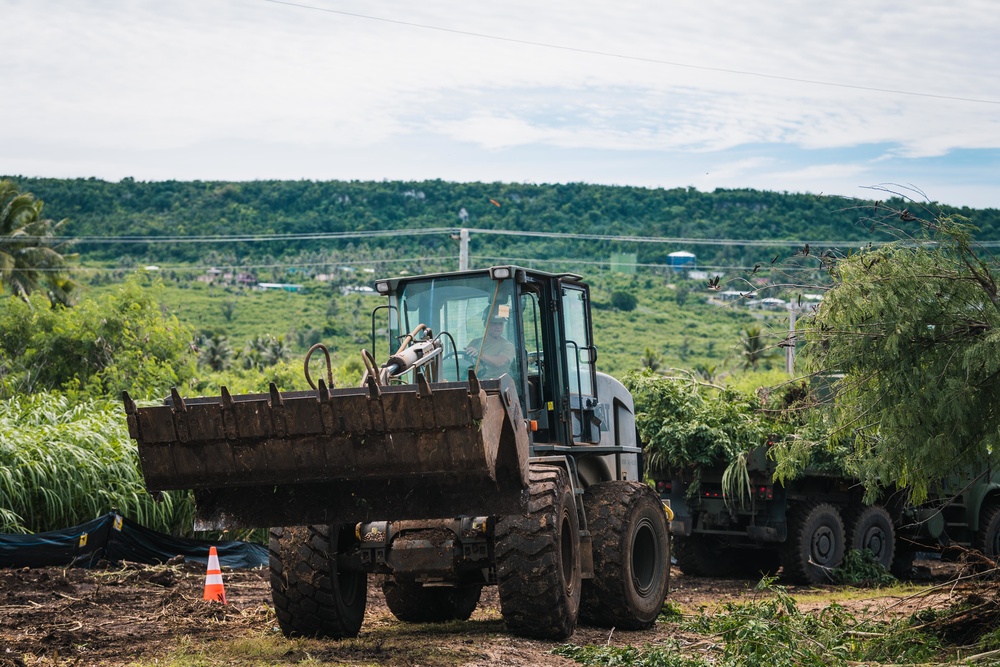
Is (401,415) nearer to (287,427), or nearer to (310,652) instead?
(287,427)

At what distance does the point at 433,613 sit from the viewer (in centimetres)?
1038

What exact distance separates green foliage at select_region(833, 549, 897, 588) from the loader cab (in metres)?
6.44

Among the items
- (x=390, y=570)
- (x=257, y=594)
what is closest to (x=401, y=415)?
(x=390, y=570)

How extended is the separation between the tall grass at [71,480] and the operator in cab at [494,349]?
7864mm

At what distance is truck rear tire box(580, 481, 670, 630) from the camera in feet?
29.3

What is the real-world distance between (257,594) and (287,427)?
234 inches

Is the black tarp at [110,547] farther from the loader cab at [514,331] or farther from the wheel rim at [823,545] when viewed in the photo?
the wheel rim at [823,545]

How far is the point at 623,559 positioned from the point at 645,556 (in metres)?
1.07

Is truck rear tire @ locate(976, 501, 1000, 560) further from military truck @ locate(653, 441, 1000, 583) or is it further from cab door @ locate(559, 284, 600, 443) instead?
cab door @ locate(559, 284, 600, 443)

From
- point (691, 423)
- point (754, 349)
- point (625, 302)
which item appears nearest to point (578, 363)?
point (691, 423)

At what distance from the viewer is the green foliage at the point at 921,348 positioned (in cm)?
825

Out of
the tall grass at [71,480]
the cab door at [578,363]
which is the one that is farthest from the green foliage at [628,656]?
the tall grass at [71,480]

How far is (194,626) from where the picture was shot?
948 centimetres

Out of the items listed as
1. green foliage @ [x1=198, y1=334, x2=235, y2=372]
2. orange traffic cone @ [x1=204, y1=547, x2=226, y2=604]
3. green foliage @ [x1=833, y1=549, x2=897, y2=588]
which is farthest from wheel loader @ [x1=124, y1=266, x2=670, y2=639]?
green foliage @ [x1=198, y1=334, x2=235, y2=372]
